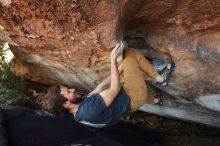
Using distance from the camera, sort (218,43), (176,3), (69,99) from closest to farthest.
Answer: (176,3) < (218,43) < (69,99)

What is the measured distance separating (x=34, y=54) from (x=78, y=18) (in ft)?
4.45

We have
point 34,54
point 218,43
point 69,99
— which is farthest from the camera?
point 34,54

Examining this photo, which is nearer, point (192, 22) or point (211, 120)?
point (192, 22)

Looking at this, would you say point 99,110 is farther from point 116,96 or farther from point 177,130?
point 177,130

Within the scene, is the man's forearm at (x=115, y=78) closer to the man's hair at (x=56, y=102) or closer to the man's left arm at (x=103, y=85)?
the man's left arm at (x=103, y=85)

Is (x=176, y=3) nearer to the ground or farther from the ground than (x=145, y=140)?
farther from the ground

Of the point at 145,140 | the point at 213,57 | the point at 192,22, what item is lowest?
the point at 145,140

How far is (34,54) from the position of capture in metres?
4.31

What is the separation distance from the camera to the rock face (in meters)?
3.07

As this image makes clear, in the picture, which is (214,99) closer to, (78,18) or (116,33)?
(116,33)

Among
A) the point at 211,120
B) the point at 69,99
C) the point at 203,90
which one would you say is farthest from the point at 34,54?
the point at 211,120

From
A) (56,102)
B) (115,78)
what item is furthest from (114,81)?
(56,102)

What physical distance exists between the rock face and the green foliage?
124 cm

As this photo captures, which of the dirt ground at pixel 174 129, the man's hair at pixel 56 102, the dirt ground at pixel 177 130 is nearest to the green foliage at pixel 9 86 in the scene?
the dirt ground at pixel 174 129
